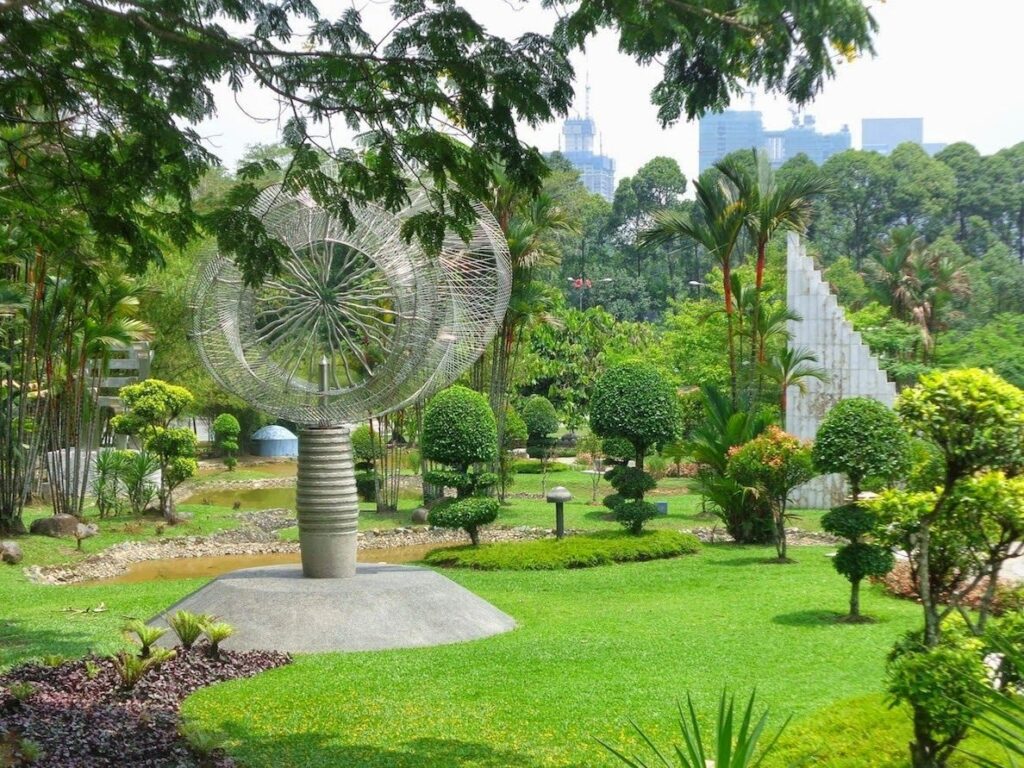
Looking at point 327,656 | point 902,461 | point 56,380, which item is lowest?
point 327,656

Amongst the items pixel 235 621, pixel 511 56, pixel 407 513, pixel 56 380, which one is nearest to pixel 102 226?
pixel 511 56

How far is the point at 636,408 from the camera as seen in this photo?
17172 millimetres

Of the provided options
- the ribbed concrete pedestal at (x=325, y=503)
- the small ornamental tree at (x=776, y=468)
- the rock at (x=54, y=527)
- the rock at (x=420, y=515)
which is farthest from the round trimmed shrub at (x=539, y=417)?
the ribbed concrete pedestal at (x=325, y=503)

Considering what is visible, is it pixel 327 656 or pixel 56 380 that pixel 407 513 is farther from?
pixel 327 656

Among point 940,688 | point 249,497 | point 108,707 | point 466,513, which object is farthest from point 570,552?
point 249,497

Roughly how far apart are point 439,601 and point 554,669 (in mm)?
2129

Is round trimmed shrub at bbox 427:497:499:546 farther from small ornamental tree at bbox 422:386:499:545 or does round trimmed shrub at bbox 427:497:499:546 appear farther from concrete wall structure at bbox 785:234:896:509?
concrete wall structure at bbox 785:234:896:509

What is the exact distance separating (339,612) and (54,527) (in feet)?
30.6

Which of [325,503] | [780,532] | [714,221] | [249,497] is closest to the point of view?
[325,503]

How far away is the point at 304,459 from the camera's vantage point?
1123cm

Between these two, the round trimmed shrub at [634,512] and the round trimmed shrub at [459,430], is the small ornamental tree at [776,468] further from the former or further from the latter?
the round trimmed shrub at [459,430]

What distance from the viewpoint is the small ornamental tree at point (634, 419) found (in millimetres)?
17109

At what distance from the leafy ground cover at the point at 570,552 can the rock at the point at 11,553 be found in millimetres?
5486

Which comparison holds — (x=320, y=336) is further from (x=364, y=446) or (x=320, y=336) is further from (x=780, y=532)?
(x=364, y=446)
